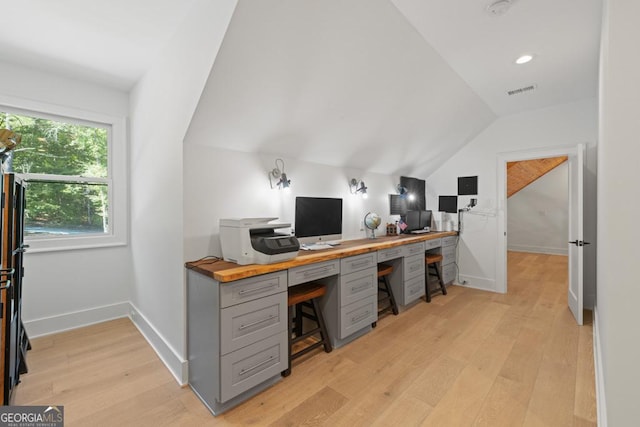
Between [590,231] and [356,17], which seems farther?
[590,231]

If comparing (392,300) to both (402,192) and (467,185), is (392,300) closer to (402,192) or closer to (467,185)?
(402,192)

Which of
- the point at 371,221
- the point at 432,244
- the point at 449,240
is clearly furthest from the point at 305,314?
the point at 449,240

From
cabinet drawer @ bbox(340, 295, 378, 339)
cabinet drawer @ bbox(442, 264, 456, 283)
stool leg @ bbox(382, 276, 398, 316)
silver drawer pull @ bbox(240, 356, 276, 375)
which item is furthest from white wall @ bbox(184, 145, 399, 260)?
cabinet drawer @ bbox(442, 264, 456, 283)

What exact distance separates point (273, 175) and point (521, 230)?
24.8ft

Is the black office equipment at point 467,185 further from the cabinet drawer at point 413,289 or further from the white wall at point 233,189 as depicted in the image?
the white wall at point 233,189

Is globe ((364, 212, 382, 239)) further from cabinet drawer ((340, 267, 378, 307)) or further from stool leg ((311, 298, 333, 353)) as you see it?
stool leg ((311, 298, 333, 353))

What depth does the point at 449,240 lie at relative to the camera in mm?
4336

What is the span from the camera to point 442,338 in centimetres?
272

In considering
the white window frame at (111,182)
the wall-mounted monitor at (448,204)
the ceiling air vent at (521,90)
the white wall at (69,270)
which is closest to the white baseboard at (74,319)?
the white wall at (69,270)

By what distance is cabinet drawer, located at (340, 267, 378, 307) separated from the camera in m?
2.56

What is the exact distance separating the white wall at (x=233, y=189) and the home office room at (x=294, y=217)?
0.06 ft

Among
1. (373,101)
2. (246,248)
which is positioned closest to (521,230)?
(373,101)

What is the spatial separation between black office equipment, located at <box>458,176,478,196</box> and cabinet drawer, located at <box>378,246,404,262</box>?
1930 mm

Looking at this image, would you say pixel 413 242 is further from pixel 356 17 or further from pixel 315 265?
pixel 356 17
